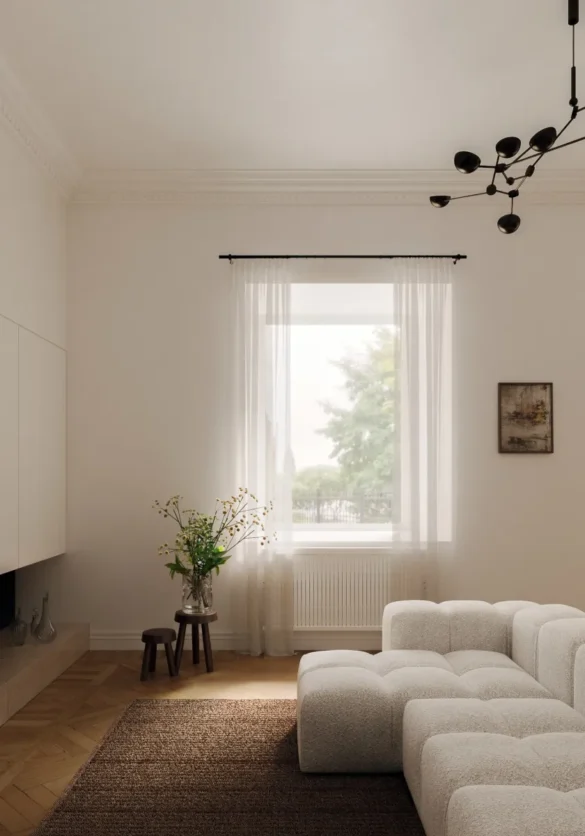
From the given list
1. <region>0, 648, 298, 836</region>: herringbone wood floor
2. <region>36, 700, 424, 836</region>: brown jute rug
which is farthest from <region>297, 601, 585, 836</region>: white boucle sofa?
<region>0, 648, 298, 836</region>: herringbone wood floor

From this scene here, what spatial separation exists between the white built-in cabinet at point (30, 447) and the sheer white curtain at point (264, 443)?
1.18 m

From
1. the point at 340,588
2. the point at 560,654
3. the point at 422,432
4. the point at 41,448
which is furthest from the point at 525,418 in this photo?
the point at 41,448

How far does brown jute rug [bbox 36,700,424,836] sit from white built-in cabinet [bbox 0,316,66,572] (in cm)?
130

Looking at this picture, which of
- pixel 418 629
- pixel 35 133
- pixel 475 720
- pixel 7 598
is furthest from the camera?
pixel 7 598

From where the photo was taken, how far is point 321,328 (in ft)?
18.5

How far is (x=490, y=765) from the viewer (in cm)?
223

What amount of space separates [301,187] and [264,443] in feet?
5.91

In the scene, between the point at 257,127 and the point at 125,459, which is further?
the point at 125,459

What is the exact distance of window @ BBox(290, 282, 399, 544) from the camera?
5.56 m

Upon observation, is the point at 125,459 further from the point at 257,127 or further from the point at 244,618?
the point at 257,127

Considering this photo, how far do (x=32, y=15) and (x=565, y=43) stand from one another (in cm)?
245

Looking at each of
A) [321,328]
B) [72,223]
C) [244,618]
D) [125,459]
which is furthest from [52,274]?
[244,618]

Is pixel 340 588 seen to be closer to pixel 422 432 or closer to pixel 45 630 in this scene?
pixel 422 432

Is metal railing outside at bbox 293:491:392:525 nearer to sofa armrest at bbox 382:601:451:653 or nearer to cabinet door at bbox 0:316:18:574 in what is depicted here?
A: sofa armrest at bbox 382:601:451:653
